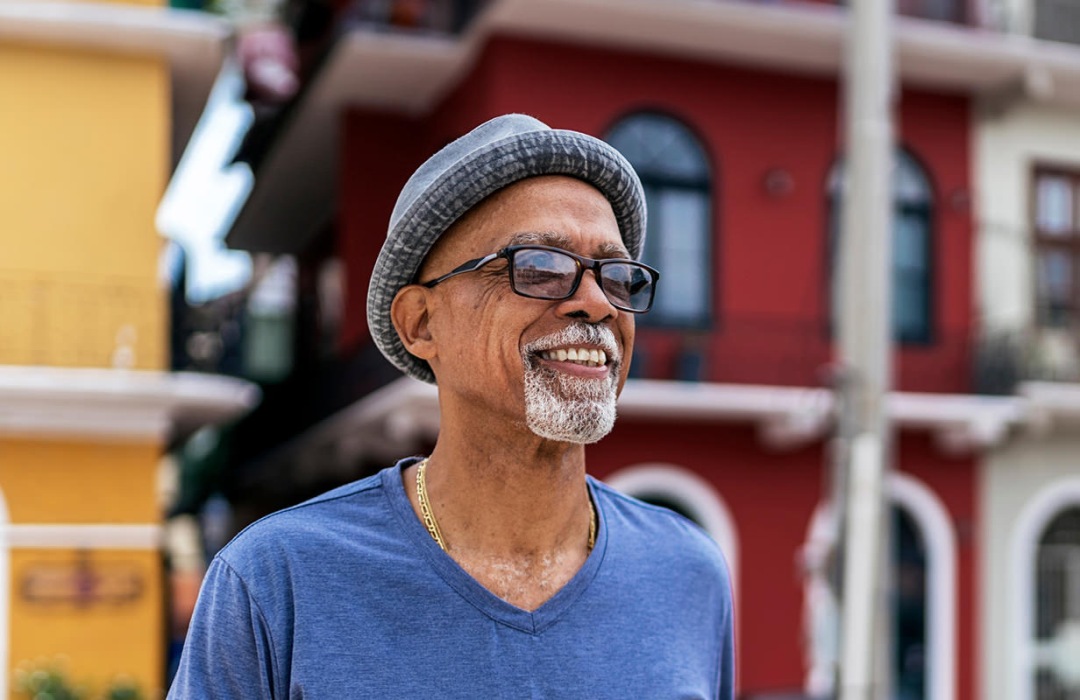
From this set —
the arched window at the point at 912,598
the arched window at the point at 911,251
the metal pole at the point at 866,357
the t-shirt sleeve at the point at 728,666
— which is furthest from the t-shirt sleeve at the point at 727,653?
the arched window at the point at 911,251

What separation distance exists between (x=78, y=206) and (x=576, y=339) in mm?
10387

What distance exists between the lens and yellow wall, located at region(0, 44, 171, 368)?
1130cm

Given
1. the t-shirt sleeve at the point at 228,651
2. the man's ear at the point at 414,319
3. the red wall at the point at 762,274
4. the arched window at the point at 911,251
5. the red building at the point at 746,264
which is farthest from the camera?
the arched window at the point at 911,251

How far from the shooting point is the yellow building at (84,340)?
1112 centimetres

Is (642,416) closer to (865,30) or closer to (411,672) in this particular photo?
(865,30)

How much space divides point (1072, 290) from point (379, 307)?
13321 mm

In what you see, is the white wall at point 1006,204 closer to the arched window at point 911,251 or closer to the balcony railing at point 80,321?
the arched window at point 911,251

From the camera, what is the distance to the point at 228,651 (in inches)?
73.7

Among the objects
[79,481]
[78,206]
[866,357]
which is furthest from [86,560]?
[866,357]

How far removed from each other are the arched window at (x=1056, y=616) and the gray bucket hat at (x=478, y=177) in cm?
1297

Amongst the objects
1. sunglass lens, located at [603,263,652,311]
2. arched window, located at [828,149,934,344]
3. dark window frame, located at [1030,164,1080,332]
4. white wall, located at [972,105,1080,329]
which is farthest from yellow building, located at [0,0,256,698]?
sunglass lens, located at [603,263,652,311]

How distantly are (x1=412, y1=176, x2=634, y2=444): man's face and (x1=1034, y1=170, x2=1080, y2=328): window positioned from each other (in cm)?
1292

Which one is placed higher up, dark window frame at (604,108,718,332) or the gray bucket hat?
dark window frame at (604,108,718,332)

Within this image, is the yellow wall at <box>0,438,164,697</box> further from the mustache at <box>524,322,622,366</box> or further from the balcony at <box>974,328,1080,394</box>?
the mustache at <box>524,322,622,366</box>
